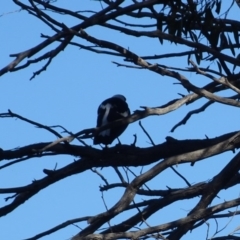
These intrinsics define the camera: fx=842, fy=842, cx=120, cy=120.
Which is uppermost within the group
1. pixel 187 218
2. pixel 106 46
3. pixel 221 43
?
pixel 221 43

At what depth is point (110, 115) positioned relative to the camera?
27.1 feet

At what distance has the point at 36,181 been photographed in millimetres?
4266

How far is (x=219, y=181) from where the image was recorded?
416cm

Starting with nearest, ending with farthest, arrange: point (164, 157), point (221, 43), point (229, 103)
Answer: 1. point (229, 103)
2. point (164, 157)
3. point (221, 43)

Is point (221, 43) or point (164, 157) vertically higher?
point (221, 43)

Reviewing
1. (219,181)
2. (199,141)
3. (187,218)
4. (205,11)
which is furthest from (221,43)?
(187,218)

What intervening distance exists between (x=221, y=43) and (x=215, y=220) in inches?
46.0

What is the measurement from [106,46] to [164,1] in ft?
2.55

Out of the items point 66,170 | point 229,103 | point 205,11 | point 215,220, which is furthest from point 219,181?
point 205,11

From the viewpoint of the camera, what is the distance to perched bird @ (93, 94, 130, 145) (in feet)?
24.7

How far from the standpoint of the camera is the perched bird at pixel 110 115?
24.7ft

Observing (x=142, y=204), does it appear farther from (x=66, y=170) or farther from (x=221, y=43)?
(x=221, y=43)

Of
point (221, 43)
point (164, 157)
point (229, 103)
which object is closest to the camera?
point (229, 103)

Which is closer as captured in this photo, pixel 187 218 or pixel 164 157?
pixel 187 218
